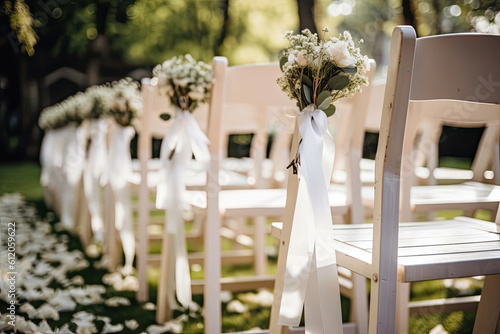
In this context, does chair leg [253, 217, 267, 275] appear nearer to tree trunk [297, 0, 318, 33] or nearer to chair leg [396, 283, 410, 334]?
chair leg [396, 283, 410, 334]

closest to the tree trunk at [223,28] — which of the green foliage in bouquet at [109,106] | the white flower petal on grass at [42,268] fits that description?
the green foliage in bouquet at [109,106]

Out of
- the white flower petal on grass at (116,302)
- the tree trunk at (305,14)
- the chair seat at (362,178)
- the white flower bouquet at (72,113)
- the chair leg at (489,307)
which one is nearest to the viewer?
the chair leg at (489,307)

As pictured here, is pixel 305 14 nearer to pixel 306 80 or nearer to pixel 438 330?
pixel 438 330

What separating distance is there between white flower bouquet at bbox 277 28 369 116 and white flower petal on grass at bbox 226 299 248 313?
4.61 feet

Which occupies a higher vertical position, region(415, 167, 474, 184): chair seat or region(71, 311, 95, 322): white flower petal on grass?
region(415, 167, 474, 184): chair seat

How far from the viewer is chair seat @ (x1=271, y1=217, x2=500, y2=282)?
111cm

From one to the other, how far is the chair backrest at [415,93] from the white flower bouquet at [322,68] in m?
0.17

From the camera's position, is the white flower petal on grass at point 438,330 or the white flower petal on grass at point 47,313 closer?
the white flower petal on grass at point 438,330

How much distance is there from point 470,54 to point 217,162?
1006 millimetres

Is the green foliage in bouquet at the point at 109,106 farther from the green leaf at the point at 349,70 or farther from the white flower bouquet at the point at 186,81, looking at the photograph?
the green leaf at the point at 349,70

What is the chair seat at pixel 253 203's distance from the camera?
1.83 metres

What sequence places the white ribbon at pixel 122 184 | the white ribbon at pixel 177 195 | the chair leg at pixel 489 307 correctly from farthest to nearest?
the white ribbon at pixel 122 184, the white ribbon at pixel 177 195, the chair leg at pixel 489 307

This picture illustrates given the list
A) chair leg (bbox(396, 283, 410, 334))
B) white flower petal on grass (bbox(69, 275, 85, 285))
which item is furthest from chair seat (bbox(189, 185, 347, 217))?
white flower petal on grass (bbox(69, 275, 85, 285))

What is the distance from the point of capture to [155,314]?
2322 mm
